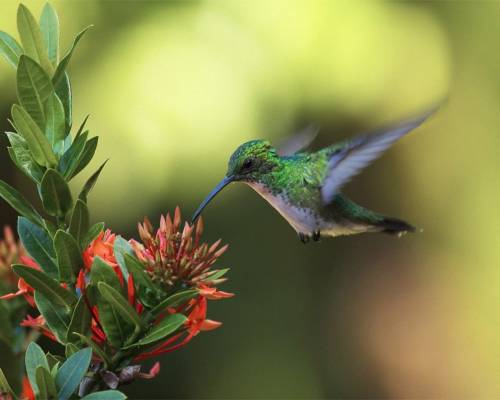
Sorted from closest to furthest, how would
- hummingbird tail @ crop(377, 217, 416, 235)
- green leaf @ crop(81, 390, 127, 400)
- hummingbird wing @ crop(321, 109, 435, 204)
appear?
green leaf @ crop(81, 390, 127, 400) < hummingbird wing @ crop(321, 109, 435, 204) < hummingbird tail @ crop(377, 217, 416, 235)

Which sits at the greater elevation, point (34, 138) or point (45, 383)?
point (34, 138)

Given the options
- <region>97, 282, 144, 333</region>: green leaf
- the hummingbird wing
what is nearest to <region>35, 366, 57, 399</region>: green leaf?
<region>97, 282, 144, 333</region>: green leaf

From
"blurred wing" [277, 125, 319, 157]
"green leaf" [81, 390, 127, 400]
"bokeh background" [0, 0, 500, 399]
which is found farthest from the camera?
"bokeh background" [0, 0, 500, 399]

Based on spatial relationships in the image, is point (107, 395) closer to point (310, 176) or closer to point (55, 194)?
point (55, 194)

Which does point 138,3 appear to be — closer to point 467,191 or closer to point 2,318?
point 467,191

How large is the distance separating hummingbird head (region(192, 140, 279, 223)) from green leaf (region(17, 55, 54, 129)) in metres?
0.97

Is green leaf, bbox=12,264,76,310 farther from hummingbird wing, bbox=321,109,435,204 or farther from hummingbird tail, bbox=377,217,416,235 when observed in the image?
hummingbird tail, bbox=377,217,416,235

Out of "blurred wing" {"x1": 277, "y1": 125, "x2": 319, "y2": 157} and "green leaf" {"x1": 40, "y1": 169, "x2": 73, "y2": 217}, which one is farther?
"blurred wing" {"x1": 277, "y1": 125, "x2": 319, "y2": 157}

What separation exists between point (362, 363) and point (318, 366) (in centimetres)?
44

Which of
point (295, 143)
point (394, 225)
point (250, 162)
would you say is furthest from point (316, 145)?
point (250, 162)

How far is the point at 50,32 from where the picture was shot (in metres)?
1.04

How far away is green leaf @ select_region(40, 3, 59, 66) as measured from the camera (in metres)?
1.02

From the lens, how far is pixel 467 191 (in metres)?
5.80

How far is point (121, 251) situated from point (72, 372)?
191 mm
